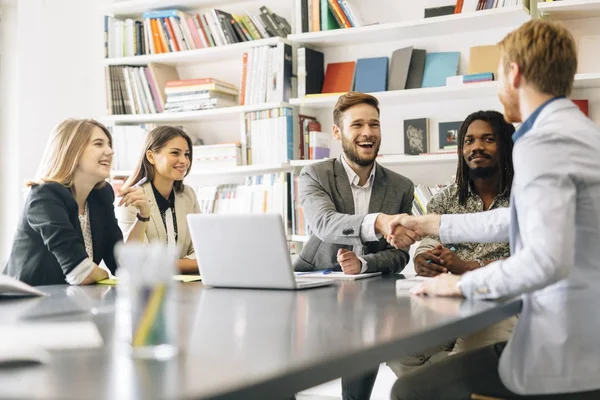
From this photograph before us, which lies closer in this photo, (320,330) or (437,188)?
(320,330)

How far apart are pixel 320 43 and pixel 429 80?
0.68 m

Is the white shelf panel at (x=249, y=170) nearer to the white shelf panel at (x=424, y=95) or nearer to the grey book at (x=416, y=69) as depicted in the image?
the white shelf panel at (x=424, y=95)

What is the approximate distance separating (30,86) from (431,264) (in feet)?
10.0

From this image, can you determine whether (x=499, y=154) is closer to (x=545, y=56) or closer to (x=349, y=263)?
(x=349, y=263)

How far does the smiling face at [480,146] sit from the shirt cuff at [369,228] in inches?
23.4

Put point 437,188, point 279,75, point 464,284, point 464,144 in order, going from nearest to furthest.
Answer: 1. point 464,284
2. point 464,144
3. point 437,188
4. point 279,75

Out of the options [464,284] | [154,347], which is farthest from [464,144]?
[154,347]

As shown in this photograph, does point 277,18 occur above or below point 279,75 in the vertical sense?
above

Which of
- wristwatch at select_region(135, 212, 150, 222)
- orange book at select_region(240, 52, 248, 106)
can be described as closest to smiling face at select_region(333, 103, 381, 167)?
wristwatch at select_region(135, 212, 150, 222)

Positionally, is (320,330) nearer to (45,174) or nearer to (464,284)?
(464,284)

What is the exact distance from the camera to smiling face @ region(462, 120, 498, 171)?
9.73ft

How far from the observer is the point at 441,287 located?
180 centimetres

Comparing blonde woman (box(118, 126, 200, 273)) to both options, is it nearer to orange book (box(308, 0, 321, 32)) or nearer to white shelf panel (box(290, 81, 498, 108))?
white shelf panel (box(290, 81, 498, 108))

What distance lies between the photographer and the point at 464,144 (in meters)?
3.08
